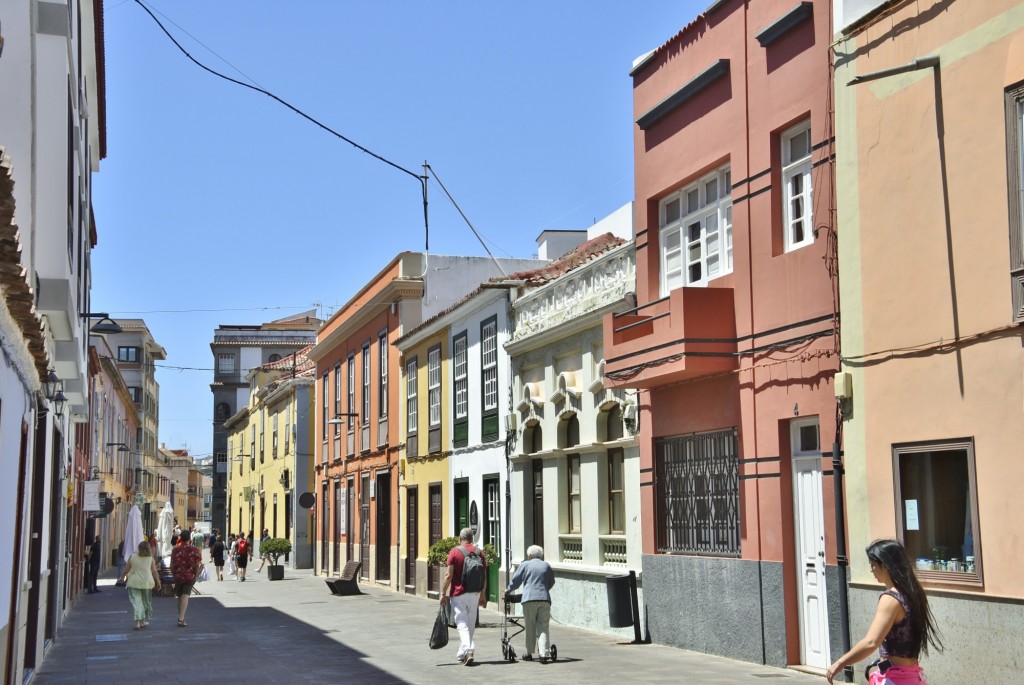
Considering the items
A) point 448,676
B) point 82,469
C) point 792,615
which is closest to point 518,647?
point 448,676

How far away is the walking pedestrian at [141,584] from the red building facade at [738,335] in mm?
9949

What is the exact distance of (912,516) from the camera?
1209 centimetres

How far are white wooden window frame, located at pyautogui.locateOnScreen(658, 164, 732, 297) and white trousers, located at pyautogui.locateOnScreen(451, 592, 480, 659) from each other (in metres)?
5.02

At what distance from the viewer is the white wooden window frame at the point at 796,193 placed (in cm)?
1440

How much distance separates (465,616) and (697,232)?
597cm

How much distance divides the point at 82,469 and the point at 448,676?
24000 mm

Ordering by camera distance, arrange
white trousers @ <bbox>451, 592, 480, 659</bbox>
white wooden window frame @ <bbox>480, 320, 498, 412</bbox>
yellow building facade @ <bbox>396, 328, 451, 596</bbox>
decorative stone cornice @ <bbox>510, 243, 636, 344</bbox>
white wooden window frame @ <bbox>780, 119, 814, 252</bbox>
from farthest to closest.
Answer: yellow building facade @ <bbox>396, 328, 451, 596</bbox> < white wooden window frame @ <bbox>480, 320, 498, 412</bbox> < decorative stone cornice @ <bbox>510, 243, 636, 344</bbox> < white trousers @ <bbox>451, 592, 480, 659</bbox> < white wooden window frame @ <bbox>780, 119, 814, 252</bbox>

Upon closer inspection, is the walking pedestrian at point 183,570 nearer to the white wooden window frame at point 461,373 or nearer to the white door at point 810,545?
the white wooden window frame at point 461,373

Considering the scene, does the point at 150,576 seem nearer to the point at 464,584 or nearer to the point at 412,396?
the point at 464,584

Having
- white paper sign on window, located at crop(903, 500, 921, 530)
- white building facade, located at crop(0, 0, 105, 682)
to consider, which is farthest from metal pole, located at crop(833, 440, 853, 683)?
white building facade, located at crop(0, 0, 105, 682)

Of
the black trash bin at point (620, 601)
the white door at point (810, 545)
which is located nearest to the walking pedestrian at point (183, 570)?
the black trash bin at point (620, 601)

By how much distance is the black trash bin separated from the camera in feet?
58.1

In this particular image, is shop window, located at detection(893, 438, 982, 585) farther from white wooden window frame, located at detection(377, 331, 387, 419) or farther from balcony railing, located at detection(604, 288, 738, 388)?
white wooden window frame, located at detection(377, 331, 387, 419)

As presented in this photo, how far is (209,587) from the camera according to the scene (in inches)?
1487
